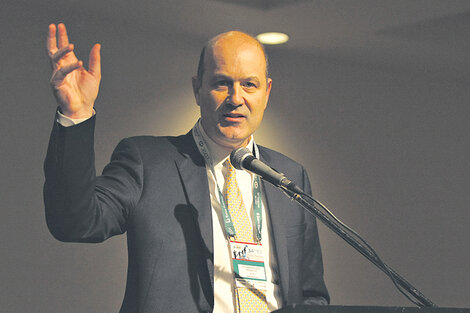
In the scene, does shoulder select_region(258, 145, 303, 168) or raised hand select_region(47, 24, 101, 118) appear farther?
shoulder select_region(258, 145, 303, 168)

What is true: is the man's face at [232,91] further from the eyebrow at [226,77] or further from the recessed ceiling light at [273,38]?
the recessed ceiling light at [273,38]

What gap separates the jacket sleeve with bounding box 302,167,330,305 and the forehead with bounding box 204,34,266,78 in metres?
0.57

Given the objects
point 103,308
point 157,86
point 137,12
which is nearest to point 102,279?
point 103,308

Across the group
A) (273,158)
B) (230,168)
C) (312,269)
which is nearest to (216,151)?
(230,168)

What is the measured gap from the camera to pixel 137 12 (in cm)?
401

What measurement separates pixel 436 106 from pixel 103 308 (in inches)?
128

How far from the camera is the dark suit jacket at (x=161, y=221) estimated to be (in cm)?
144

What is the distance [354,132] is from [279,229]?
309cm

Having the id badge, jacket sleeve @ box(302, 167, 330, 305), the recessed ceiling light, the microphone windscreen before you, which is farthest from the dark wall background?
the microphone windscreen

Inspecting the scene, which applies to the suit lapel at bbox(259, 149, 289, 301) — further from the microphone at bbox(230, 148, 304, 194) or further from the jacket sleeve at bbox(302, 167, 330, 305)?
the microphone at bbox(230, 148, 304, 194)

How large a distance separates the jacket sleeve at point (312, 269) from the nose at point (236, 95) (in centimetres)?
49

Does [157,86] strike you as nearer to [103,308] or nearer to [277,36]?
[277,36]

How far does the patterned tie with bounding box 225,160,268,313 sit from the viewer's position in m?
1.68

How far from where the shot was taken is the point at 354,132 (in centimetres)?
480
